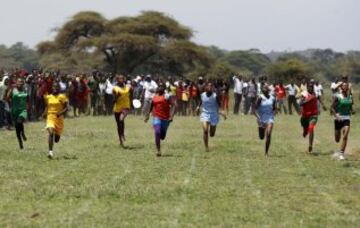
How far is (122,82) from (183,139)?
3943mm

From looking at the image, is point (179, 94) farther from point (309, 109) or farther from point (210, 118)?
point (210, 118)

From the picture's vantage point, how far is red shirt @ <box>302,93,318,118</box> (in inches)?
886

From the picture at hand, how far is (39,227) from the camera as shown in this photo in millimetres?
10680

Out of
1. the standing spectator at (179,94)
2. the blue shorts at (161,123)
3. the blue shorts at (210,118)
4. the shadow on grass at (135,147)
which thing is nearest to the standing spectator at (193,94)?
the standing spectator at (179,94)

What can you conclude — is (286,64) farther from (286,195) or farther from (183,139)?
(286,195)

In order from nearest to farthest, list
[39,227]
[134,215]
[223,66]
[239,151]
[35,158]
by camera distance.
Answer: [39,227] < [134,215] < [35,158] < [239,151] < [223,66]

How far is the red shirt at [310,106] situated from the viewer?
2250 cm

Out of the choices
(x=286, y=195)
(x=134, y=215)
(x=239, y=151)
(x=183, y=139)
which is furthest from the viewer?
(x=183, y=139)

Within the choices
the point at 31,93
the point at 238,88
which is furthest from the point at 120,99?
the point at 238,88

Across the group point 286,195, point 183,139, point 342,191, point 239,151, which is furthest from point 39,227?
point 183,139

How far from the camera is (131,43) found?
69.0m

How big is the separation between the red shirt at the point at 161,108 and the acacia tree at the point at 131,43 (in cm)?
4711

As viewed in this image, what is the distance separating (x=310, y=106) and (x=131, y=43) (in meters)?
47.3

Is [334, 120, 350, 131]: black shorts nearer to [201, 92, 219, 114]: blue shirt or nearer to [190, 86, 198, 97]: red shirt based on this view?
[201, 92, 219, 114]: blue shirt
